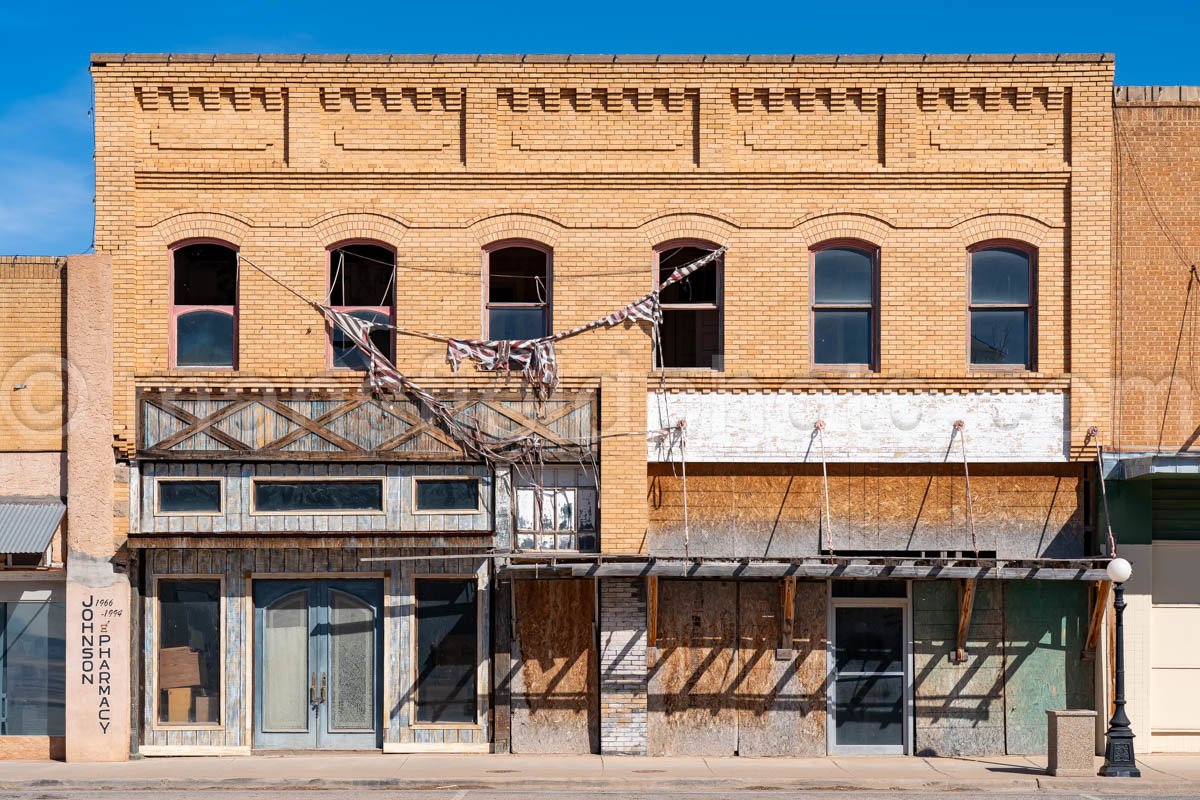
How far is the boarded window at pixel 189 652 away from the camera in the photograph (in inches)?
741

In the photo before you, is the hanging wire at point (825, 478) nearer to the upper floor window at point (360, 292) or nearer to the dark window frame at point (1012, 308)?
the dark window frame at point (1012, 308)

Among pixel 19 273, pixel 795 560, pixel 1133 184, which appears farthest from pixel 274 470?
pixel 1133 184

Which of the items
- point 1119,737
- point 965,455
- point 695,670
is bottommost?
point 1119,737

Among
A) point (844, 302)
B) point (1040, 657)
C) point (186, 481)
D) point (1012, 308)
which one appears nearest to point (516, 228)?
point (844, 302)

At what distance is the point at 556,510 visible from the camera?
18984 mm

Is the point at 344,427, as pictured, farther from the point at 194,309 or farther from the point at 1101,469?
the point at 1101,469

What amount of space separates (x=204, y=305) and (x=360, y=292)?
7.04 feet

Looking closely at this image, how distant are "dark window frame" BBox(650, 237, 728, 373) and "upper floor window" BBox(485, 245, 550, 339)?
4.96ft

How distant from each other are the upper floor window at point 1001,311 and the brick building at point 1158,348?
121cm

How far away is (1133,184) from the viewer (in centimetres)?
1900

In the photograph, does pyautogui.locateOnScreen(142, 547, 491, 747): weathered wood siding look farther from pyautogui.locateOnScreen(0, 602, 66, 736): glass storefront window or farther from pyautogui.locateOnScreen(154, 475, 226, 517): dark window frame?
pyautogui.locateOnScreen(0, 602, 66, 736): glass storefront window

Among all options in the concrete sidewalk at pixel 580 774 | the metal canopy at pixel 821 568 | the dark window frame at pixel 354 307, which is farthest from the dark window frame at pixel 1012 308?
the dark window frame at pixel 354 307

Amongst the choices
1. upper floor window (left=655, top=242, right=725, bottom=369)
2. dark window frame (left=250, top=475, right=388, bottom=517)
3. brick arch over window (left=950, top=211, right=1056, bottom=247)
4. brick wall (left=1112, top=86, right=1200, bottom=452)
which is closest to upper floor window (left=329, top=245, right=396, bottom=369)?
dark window frame (left=250, top=475, right=388, bottom=517)

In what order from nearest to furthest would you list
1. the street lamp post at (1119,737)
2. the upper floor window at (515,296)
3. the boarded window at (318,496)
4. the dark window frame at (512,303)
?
the street lamp post at (1119,737)
the boarded window at (318,496)
the dark window frame at (512,303)
the upper floor window at (515,296)
